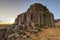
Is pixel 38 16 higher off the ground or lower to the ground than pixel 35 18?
higher

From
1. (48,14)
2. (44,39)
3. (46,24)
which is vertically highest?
(48,14)

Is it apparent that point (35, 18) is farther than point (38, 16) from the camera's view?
Yes

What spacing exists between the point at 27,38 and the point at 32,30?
104 inches

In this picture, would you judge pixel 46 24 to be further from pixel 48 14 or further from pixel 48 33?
pixel 48 33

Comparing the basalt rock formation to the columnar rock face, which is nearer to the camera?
the basalt rock formation

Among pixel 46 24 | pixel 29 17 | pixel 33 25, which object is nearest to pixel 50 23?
pixel 46 24

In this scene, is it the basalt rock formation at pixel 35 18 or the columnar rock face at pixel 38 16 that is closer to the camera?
the basalt rock formation at pixel 35 18

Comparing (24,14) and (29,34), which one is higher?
(24,14)

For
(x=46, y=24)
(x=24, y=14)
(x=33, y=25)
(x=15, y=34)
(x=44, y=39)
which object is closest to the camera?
(x=44, y=39)

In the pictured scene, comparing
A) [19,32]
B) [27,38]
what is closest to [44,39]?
[27,38]

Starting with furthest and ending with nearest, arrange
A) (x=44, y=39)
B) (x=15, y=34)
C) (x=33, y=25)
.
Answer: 1. (x=33, y=25)
2. (x=15, y=34)
3. (x=44, y=39)

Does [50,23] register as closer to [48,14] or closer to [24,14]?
[48,14]

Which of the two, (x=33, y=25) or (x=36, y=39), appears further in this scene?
(x=33, y=25)

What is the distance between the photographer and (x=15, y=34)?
2489 cm
